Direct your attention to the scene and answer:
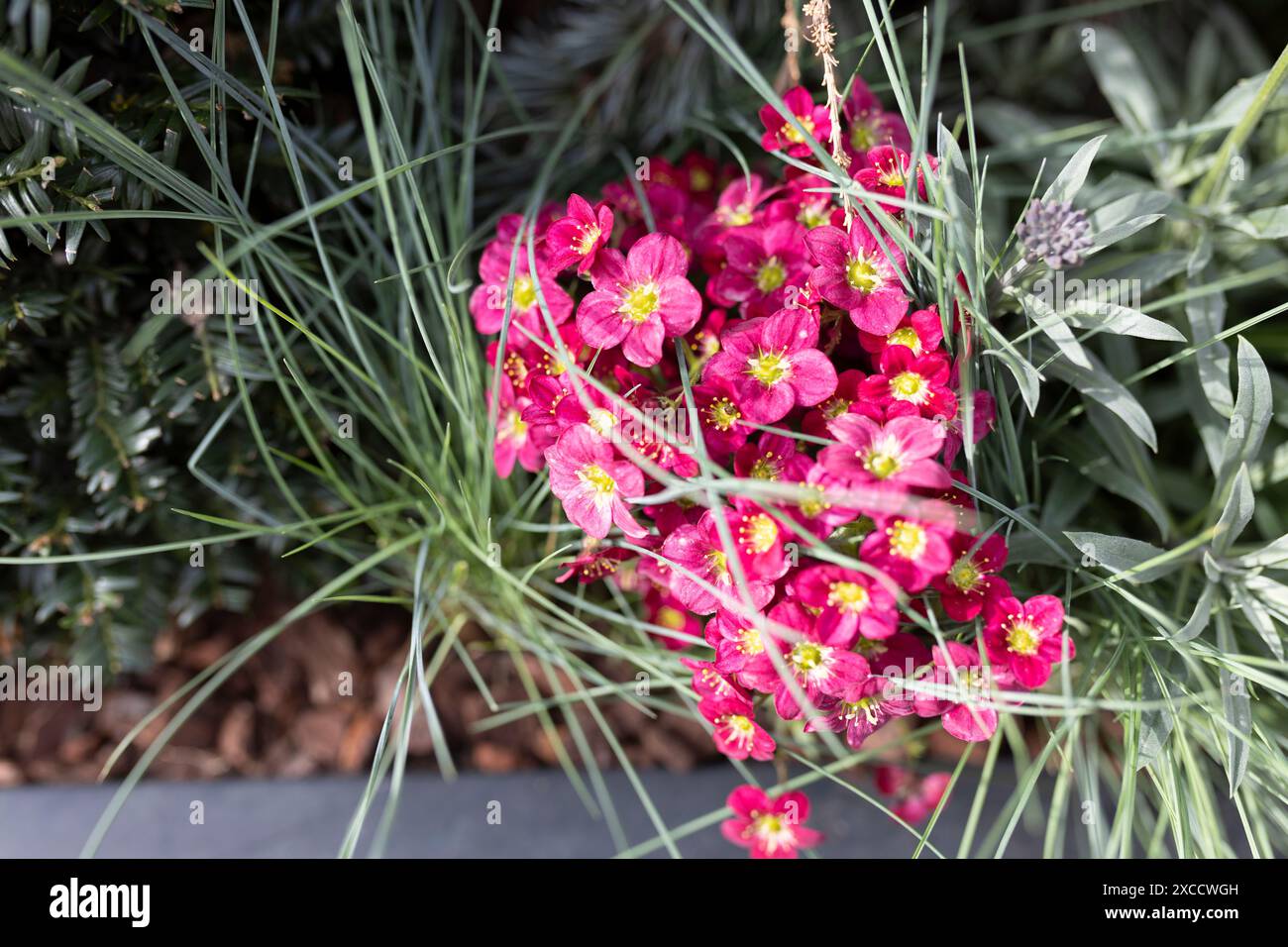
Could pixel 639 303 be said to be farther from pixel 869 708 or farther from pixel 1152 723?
pixel 1152 723

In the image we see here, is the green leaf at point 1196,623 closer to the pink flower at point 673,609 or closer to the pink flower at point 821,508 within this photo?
the pink flower at point 821,508

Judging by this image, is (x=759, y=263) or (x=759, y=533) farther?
(x=759, y=263)

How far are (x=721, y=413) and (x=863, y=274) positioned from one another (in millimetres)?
173

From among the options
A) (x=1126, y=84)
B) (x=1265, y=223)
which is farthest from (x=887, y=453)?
(x=1126, y=84)

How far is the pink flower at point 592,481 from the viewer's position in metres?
0.73

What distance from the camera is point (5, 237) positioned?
0.88m

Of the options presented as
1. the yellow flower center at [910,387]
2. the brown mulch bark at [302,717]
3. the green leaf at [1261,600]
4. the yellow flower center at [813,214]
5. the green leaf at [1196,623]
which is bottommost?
the brown mulch bark at [302,717]

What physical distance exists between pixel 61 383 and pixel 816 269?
865mm

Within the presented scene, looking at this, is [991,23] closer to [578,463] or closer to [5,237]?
[578,463]

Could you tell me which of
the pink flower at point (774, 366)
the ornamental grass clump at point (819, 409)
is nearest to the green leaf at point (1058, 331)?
the ornamental grass clump at point (819, 409)

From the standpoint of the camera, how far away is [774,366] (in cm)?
75

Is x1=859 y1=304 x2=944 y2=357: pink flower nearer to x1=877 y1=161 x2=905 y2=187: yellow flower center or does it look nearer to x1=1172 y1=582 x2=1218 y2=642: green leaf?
x1=877 y1=161 x2=905 y2=187: yellow flower center

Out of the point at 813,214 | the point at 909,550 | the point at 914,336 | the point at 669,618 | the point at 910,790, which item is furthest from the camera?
the point at 910,790
